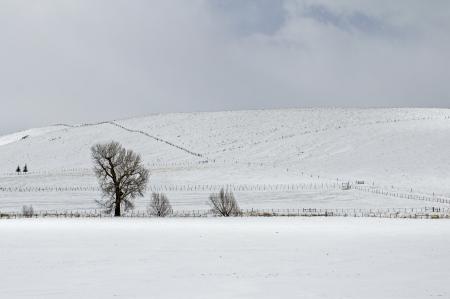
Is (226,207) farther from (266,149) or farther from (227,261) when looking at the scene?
(266,149)

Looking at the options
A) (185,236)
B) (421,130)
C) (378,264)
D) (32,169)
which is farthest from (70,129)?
(378,264)

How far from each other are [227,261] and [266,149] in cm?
9171

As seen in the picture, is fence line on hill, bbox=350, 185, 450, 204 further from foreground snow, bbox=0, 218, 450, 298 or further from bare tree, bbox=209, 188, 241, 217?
foreground snow, bbox=0, 218, 450, 298

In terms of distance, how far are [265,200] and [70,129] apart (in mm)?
117212

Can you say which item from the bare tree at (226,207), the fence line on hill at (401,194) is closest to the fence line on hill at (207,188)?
the fence line on hill at (401,194)

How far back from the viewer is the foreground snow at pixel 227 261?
1869 cm

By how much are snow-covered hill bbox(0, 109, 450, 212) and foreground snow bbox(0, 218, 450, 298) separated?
→ 134 feet

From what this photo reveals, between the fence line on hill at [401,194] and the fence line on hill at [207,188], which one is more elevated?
the fence line on hill at [207,188]

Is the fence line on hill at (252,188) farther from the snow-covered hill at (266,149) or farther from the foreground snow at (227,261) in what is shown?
the foreground snow at (227,261)

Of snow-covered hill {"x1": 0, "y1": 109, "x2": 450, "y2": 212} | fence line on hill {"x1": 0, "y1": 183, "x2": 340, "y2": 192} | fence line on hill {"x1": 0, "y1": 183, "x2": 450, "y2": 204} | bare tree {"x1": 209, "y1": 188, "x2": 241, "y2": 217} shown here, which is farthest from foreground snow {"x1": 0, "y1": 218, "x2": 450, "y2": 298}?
snow-covered hill {"x1": 0, "y1": 109, "x2": 450, "y2": 212}

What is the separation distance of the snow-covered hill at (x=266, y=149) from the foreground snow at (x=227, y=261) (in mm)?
40949

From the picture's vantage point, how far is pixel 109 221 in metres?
46.5

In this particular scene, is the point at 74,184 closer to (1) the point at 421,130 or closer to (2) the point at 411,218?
(2) the point at 411,218

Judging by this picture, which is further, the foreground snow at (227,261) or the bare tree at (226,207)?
the bare tree at (226,207)
